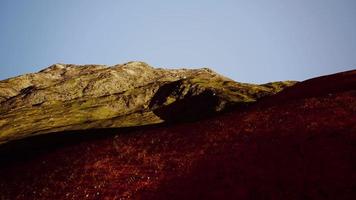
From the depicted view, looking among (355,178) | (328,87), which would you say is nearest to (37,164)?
(355,178)

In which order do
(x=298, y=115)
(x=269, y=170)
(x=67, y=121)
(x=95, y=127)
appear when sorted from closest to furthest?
(x=269, y=170), (x=298, y=115), (x=95, y=127), (x=67, y=121)

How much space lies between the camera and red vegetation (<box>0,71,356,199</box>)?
28.7 m

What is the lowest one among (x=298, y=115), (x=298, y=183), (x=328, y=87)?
(x=298, y=183)

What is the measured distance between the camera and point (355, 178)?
26688 mm

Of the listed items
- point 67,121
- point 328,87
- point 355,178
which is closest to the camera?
point 355,178

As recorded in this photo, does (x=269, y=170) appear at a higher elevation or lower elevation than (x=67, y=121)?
lower

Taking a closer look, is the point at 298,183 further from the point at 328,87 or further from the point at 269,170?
the point at 328,87

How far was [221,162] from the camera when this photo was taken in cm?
3434

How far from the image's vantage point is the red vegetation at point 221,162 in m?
28.7

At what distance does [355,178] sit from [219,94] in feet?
546

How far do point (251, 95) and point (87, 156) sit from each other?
152 metres

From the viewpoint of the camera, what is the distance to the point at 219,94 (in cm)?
19262

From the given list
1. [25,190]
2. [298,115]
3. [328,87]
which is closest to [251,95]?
[328,87]

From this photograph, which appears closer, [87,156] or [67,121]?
[87,156]
